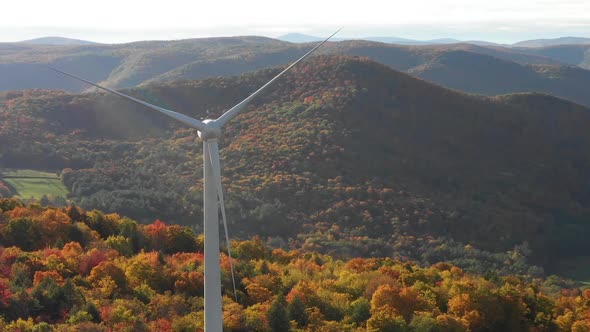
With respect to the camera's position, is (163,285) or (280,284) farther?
(280,284)

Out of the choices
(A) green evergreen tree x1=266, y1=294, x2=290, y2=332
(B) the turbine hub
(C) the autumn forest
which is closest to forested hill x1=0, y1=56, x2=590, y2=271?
(C) the autumn forest

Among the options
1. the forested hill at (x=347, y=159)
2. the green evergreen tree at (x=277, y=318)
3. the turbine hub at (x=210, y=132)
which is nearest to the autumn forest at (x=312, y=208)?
the green evergreen tree at (x=277, y=318)

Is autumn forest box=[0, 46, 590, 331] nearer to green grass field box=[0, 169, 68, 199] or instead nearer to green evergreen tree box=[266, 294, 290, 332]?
green evergreen tree box=[266, 294, 290, 332]

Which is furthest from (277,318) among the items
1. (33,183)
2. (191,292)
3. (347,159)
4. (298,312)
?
(347,159)

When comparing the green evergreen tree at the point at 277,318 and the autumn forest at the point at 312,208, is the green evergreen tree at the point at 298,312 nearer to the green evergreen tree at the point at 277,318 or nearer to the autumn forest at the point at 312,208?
the autumn forest at the point at 312,208

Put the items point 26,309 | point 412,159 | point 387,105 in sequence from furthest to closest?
1. point 387,105
2. point 412,159
3. point 26,309

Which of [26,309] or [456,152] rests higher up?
[26,309]

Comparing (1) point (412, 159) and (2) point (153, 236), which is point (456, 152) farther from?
(2) point (153, 236)

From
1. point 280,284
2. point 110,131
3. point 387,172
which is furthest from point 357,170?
point 280,284
